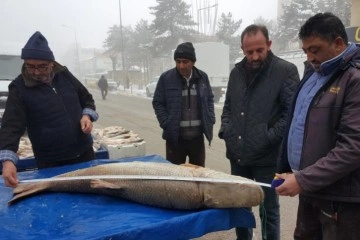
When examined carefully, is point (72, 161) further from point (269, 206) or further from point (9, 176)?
point (269, 206)

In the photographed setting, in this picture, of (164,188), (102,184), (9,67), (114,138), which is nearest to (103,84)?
(9,67)

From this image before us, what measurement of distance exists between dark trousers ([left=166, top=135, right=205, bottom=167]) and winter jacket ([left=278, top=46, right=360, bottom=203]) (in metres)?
2.11

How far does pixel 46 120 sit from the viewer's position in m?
3.25

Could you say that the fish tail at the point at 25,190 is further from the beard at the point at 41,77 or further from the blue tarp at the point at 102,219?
the beard at the point at 41,77

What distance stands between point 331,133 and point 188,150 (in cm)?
232

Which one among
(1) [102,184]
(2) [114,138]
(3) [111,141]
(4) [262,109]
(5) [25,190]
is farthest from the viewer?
(2) [114,138]

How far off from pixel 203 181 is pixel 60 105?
1.61m

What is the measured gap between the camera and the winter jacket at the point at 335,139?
6.45 ft

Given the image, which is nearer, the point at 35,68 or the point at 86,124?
the point at 35,68

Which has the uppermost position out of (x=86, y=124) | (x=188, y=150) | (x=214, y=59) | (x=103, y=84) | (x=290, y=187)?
(x=214, y=59)

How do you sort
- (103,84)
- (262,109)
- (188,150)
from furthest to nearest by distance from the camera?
(103,84)
(188,150)
(262,109)

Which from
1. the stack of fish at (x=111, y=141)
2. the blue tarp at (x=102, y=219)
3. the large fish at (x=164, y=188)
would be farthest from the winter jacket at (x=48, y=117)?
the stack of fish at (x=111, y=141)

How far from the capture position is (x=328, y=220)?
86.3 inches

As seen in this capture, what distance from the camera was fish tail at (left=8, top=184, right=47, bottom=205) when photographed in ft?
8.48
